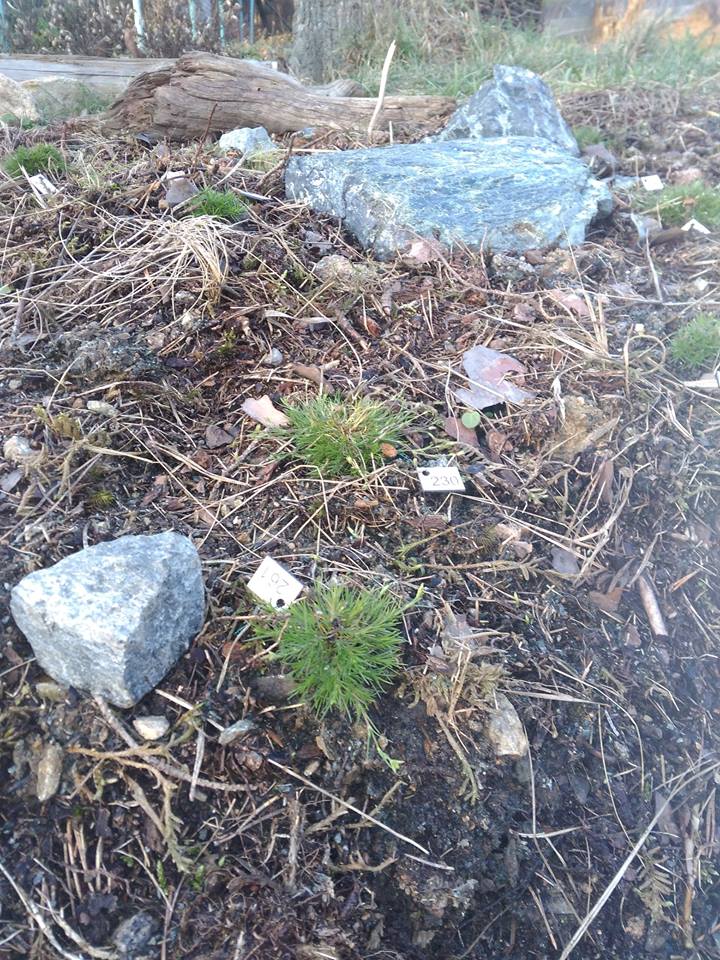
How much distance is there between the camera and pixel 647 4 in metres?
6.52

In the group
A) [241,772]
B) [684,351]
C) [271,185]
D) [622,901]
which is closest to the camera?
[241,772]

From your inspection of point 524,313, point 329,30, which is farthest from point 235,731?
point 329,30

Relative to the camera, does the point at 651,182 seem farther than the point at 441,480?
Yes

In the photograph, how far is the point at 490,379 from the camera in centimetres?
267

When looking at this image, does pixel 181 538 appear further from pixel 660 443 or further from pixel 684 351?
pixel 684 351

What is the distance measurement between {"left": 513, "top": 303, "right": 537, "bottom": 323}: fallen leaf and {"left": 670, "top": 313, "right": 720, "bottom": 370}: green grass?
543 millimetres

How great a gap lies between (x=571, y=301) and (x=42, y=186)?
7.72 ft

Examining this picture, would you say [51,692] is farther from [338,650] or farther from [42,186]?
[42,186]

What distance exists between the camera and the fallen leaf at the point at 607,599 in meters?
2.28

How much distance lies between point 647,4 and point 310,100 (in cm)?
412

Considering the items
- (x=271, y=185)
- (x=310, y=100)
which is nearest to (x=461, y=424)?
(x=271, y=185)

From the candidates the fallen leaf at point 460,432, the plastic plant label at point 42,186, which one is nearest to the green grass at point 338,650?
the fallen leaf at point 460,432

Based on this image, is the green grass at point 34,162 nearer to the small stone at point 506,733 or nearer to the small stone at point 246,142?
the small stone at point 246,142

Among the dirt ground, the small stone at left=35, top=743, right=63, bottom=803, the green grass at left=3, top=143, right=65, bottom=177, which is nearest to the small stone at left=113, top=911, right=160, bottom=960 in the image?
the dirt ground
